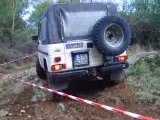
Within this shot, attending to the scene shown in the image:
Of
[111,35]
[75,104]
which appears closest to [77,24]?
[111,35]

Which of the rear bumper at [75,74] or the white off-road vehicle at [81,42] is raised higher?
the white off-road vehicle at [81,42]

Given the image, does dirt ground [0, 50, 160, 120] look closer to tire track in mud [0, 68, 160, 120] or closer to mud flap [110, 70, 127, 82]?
tire track in mud [0, 68, 160, 120]

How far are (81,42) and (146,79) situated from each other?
1894 mm

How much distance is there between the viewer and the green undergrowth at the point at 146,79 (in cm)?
744

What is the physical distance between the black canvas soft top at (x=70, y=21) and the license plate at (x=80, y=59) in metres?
0.39

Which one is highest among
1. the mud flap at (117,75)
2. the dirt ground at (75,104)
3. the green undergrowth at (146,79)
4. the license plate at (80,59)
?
the license plate at (80,59)

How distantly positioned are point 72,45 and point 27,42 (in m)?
16.1

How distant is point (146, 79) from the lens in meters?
8.77

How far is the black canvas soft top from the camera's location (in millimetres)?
8070

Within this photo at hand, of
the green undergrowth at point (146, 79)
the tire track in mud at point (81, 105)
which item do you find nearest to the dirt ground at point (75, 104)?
the tire track in mud at point (81, 105)

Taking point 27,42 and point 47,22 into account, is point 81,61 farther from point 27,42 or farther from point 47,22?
point 27,42

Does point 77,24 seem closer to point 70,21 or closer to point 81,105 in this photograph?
point 70,21

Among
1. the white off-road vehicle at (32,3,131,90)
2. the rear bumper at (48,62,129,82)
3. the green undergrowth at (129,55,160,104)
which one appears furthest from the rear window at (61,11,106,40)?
the green undergrowth at (129,55,160,104)

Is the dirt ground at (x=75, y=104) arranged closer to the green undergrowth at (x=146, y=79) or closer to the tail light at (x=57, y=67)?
the green undergrowth at (x=146, y=79)
